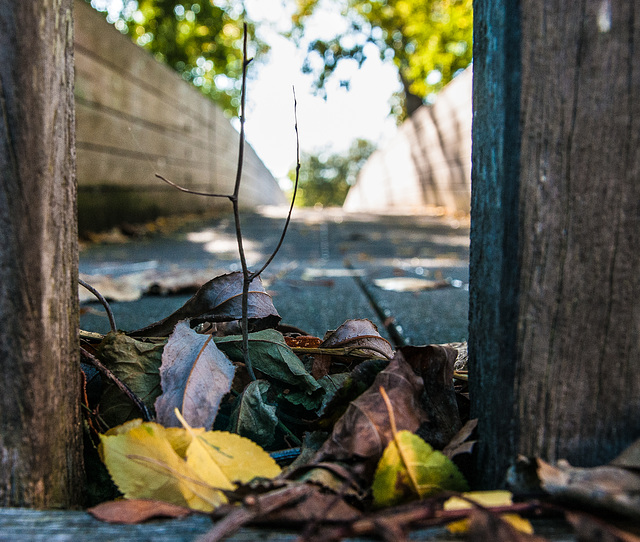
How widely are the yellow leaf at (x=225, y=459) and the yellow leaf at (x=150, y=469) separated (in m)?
0.01

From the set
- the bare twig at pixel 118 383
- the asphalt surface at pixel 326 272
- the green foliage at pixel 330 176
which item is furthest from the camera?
the green foliage at pixel 330 176

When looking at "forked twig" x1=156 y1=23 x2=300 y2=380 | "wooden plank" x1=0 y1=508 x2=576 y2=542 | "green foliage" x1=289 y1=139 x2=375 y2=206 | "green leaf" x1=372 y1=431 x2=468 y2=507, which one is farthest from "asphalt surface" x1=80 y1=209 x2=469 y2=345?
"green foliage" x1=289 y1=139 x2=375 y2=206

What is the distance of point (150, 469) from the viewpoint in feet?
2.26

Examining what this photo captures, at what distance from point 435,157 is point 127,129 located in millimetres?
7267

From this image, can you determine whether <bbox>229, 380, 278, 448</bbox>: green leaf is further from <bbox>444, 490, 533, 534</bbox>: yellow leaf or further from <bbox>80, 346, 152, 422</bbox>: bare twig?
<bbox>444, 490, 533, 534</bbox>: yellow leaf

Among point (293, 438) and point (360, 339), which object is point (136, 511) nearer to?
point (293, 438)

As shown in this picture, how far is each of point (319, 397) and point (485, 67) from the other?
1.85 feet

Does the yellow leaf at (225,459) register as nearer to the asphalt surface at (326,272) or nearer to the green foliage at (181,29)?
the asphalt surface at (326,272)

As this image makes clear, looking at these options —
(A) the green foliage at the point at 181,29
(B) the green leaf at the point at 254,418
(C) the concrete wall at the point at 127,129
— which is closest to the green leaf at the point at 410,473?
(B) the green leaf at the point at 254,418

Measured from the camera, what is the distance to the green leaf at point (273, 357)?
0.94m

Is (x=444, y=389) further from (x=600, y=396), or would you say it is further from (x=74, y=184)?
(x=74, y=184)

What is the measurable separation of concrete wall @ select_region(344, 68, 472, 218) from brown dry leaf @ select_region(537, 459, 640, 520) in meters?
8.23

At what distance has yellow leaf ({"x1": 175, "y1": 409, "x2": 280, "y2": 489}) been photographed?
68 cm

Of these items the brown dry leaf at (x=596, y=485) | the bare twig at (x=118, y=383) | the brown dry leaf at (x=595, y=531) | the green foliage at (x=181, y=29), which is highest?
the green foliage at (x=181, y=29)
